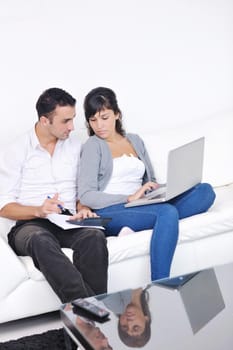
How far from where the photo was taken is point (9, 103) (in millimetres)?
3533

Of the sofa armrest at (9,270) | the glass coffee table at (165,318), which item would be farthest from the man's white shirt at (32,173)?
the glass coffee table at (165,318)

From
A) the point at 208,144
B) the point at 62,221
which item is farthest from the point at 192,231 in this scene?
the point at 208,144

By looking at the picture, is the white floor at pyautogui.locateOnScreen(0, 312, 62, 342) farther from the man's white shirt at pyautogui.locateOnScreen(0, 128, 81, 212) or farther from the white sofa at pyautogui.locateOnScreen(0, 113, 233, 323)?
the man's white shirt at pyautogui.locateOnScreen(0, 128, 81, 212)

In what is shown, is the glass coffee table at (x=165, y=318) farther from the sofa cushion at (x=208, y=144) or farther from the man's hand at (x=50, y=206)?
the sofa cushion at (x=208, y=144)

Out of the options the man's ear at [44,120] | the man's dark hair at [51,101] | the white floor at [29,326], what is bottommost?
the white floor at [29,326]

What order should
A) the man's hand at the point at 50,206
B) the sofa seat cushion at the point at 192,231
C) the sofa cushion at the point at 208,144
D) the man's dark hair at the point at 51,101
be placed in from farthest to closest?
the sofa cushion at the point at 208,144, the man's dark hair at the point at 51,101, the sofa seat cushion at the point at 192,231, the man's hand at the point at 50,206

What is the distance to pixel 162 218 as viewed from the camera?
2859 millimetres

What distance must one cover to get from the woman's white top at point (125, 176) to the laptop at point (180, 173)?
15 centimetres

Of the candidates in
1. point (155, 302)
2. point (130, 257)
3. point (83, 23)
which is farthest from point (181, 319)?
point (83, 23)

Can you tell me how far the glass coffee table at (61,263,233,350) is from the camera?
1839 mm

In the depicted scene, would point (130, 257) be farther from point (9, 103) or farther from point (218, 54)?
point (218, 54)

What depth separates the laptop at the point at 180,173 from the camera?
2781 mm

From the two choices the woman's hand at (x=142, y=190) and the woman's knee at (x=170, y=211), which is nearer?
the woman's knee at (x=170, y=211)

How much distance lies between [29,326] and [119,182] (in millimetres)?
798
